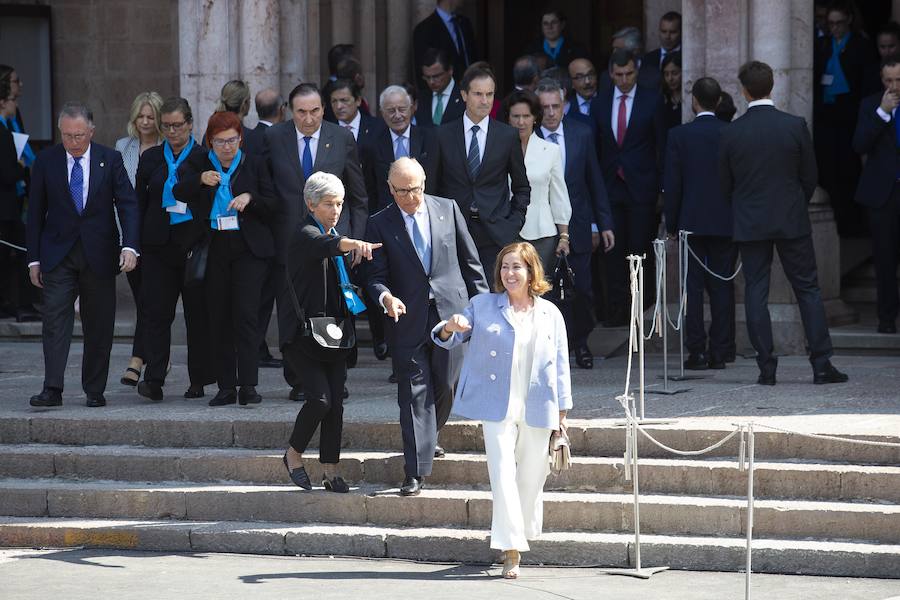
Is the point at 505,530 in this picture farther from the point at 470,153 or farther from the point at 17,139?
the point at 17,139

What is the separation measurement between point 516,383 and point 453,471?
46.6 inches

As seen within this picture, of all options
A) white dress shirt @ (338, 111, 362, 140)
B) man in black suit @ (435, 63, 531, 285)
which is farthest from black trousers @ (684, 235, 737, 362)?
white dress shirt @ (338, 111, 362, 140)

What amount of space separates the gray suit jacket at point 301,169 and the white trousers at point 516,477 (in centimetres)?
240

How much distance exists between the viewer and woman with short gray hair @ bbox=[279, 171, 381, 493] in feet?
30.9

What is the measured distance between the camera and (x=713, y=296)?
40.4ft

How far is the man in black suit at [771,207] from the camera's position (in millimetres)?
11375

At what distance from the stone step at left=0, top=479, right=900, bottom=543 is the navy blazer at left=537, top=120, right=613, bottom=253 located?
326 cm

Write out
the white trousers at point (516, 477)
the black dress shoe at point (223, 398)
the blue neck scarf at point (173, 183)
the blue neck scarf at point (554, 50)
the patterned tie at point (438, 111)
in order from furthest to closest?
the blue neck scarf at point (554, 50) → the patterned tie at point (438, 111) → the blue neck scarf at point (173, 183) → the black dress shoe at point (223, 398) → the white trousers at point (516, 477)

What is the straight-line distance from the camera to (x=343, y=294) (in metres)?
9.53

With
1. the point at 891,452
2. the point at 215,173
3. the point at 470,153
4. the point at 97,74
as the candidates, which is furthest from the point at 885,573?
the point at 97,74

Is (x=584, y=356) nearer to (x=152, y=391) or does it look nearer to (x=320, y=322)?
(x=152, y=391)

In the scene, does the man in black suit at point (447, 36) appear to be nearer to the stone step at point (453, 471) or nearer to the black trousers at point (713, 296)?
the black trousers at point (713, 296)

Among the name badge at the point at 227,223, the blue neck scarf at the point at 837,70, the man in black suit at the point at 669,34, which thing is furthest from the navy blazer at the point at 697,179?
the name badge at the point at 227,223

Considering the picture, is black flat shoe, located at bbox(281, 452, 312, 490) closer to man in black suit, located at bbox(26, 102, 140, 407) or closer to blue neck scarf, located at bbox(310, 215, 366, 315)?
blue neck scarf, located at bbox(310, 215, 366, 315)
